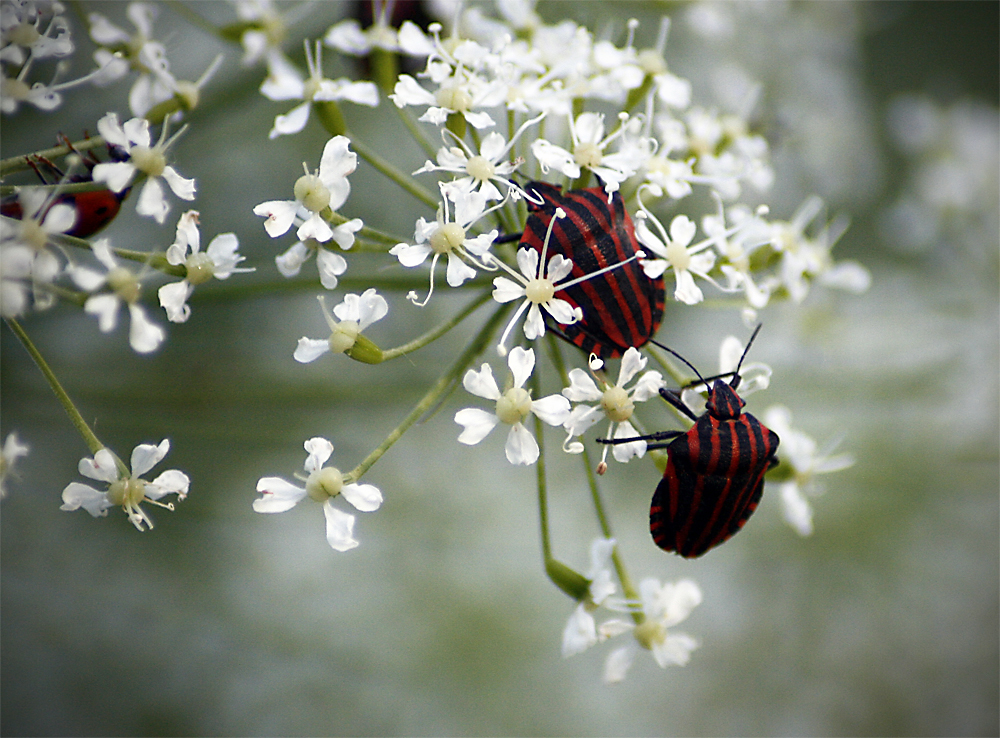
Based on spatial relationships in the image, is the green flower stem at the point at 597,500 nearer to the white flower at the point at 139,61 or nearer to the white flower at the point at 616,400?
the white flower at the point at 616,400

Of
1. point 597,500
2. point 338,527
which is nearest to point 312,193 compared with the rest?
point 338,527

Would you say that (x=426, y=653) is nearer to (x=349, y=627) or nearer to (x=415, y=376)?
(x=349, y=627)

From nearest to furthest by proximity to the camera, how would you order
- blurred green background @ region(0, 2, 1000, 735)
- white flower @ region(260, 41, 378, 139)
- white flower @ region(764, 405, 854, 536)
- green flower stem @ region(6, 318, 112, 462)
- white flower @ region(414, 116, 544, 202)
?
green flower stem @ region(6, 318, 112, 462) < white flower @ region(414, 116, 544, 202) < white flower @ region(260, 41, 378, 139) < white flower @ region(764, 405, 854, 536) < blurred green background @ region(0, 2, 1000, 735)

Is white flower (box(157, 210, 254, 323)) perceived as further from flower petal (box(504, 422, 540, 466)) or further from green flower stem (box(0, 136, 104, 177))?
flower petal (box(504, 422, 540, 466))

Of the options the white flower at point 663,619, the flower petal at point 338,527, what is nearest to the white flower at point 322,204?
the flower petal at point 338,527

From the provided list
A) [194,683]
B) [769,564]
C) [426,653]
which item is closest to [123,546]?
[194,683]

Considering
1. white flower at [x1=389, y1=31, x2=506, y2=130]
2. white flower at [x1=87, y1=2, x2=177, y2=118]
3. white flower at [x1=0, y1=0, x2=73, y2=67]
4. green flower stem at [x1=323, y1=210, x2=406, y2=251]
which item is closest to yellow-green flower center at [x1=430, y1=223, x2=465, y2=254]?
green flower stem at [x1=323, y1=210, x2=406, y2=251]
